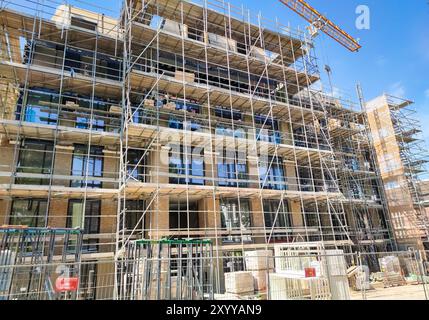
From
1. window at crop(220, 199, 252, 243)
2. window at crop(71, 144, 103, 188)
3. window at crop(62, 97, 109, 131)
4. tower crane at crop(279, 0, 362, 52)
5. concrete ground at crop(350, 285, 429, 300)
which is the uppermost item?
tower crane at crop(279, 0, 362, 52)

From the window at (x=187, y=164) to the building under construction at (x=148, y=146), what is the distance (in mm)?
54

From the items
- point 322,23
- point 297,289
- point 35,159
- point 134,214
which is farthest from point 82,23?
point 322,23

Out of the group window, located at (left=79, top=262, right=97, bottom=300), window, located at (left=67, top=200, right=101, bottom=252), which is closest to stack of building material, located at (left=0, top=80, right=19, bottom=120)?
window, located at (left=67, top=200, right=101, bottom=252)

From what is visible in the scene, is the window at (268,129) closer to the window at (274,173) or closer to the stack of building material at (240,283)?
the window at (274,173)

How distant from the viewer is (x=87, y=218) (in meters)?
11.9

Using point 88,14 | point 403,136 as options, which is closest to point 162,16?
point 88,14

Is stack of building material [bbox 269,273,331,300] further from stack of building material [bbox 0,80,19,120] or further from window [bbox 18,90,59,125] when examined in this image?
stack of building material [bbox 0,80,19,120]

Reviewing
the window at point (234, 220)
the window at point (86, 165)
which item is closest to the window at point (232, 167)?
the window at point (234, 220)

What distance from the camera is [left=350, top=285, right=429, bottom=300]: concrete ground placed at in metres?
10.6

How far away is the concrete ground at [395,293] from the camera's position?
→ 34.8 ft

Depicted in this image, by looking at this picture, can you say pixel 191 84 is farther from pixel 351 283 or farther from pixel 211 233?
pixel 351 283

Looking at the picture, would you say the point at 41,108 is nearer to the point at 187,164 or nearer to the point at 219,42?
the point at 187,164

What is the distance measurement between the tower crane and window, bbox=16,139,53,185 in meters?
22.1

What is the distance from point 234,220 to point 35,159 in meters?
9.13
